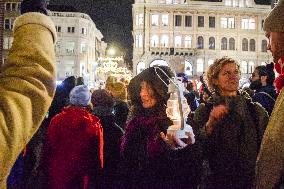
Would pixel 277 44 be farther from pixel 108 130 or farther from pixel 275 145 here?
pixel 108 130

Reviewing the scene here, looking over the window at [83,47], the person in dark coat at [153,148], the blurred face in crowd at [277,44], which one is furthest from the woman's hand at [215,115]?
the window at [83,47]

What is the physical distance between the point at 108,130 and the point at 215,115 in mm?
2026

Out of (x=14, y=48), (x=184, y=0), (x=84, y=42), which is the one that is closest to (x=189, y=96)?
(x=14, y=48)

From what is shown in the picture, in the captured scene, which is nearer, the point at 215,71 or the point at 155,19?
the point at 215,71

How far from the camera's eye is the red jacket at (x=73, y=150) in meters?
4.37

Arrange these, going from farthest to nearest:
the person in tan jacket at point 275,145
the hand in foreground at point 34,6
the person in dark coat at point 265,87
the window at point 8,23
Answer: the window at point 8,23 → the person in dark coat at point 265,87 → the person in tan jacket at point 275,145 → the hand in foreground at point 34,6

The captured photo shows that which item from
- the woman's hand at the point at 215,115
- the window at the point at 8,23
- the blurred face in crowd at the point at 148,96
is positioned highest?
the window at the point at 8,23

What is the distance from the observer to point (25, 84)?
4.32 ft

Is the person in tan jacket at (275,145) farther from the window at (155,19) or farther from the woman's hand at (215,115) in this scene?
the window at (155,19)

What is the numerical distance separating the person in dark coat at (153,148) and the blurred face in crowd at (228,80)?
0.65 metres

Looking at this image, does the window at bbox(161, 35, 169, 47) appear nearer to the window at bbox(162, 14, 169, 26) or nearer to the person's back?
the window at bbox(162, 14, 169, 26)

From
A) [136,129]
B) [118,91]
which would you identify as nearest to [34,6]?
[136,129]

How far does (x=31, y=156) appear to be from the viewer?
5215mm

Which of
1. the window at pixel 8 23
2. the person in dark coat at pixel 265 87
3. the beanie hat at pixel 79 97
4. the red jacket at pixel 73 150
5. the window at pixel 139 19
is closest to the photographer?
the red jacket at pixel 73 150
